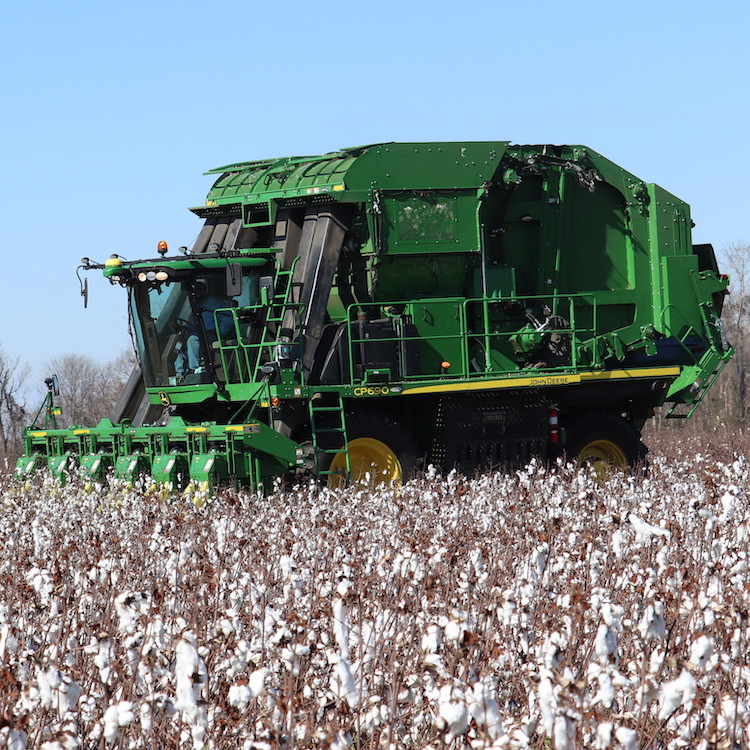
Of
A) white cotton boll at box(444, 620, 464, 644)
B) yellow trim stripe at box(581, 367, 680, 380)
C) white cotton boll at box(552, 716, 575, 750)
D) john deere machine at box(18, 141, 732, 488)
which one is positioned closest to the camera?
white cotton boll at box(552, 716, 575, 750)

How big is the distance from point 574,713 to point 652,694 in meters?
0.64

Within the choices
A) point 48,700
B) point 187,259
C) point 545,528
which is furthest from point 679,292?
point 48,700

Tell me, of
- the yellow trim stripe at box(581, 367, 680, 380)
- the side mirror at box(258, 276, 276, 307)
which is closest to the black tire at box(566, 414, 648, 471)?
the yellow trim stripe at box(581, 367, 680, 380)

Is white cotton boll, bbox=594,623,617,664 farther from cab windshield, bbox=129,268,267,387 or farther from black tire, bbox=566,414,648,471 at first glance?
black tire, bbox=566,414,648,471

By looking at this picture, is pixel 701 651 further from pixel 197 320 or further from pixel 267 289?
pixel 197 320

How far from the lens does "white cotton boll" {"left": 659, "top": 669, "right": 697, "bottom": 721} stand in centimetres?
317

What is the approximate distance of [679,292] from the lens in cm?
1504

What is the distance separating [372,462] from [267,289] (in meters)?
2.16

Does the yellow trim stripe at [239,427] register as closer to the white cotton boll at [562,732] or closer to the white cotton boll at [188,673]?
the white cotton boll at [188,673]

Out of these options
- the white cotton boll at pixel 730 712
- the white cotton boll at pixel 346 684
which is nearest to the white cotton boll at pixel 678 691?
the white cotton boll at pixel 730 712

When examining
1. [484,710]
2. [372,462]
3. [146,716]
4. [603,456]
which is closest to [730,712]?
[484,710]

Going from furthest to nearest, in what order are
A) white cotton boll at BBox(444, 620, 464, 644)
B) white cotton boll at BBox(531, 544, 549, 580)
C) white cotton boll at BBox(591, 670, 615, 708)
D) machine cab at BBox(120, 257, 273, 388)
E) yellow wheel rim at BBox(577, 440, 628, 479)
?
yellow wheel rim at BBox(577, 440, 628, 479) < machine cab at BBox(120, 257, 273, 388) < white cotton boll at BBox(531, 544, 549, 580) < white cotton boll at BBox(444, 620, 464, 644) < white cotton boll at BBox(591, 670, 615, 708)

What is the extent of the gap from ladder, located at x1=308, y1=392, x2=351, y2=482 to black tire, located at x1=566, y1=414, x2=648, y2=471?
132 inches

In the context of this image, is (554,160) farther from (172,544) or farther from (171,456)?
(172,544)
